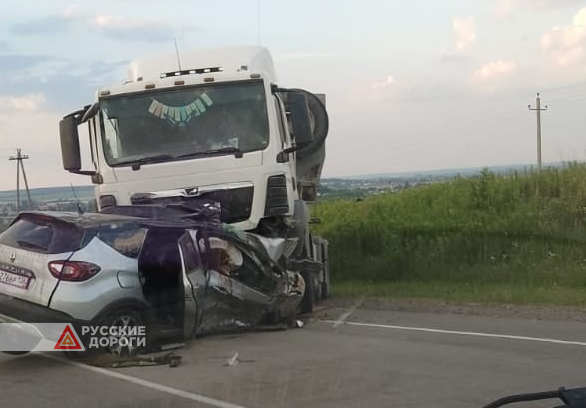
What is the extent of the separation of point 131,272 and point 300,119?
→ 3.99m

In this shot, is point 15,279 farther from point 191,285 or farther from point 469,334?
point 469,334

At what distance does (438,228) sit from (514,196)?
3.68 metres

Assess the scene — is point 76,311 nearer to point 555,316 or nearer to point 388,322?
point 388,322

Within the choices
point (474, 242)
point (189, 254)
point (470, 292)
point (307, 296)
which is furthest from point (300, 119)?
point (474, 242)

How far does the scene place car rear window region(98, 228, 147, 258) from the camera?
9547 millimetres

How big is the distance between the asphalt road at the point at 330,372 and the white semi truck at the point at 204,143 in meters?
1.86

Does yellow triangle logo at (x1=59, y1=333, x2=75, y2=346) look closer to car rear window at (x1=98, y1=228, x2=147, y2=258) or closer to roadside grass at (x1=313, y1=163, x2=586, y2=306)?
car rear window at (x1=98, y1=228, x2=147, y2=258)

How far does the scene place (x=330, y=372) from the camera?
347 inches

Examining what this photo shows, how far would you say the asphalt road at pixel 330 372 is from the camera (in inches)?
301

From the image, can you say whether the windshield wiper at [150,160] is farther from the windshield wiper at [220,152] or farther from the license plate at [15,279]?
the license plate at [15,279]

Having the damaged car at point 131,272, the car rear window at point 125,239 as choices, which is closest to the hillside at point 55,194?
the damaged car at point 131,272

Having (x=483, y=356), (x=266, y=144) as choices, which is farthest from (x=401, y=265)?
(x=483, y=356)

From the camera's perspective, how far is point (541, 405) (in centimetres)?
729

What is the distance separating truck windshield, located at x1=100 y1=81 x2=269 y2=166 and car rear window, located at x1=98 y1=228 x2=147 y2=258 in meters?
2.33
